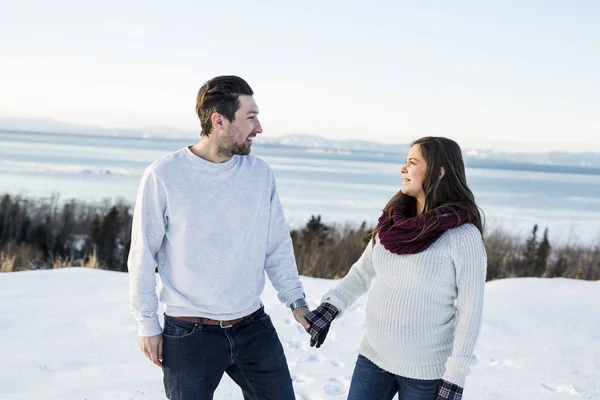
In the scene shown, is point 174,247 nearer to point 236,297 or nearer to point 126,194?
point 236,297

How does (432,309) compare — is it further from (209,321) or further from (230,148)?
(230,148)

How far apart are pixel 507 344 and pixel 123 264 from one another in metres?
9.69

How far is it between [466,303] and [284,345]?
3107 mm

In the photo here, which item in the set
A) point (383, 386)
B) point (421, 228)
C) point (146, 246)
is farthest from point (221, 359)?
point (421, 228)

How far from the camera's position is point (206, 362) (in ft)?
7.93

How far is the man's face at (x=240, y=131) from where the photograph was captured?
8.07 feet

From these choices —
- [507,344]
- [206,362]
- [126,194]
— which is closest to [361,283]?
[206,362]

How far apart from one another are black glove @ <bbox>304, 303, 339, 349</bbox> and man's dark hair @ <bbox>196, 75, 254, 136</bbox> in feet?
2.99

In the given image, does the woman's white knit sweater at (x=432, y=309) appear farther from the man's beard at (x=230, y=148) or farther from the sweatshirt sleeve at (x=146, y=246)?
the sweatshirt sleeve at (x=146, y=246)

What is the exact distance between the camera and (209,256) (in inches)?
95.5

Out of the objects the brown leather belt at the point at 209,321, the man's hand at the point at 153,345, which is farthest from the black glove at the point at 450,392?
the man's hand at the point at 153,345

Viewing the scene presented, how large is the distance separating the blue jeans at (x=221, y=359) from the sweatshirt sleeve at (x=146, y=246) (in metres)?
0.12

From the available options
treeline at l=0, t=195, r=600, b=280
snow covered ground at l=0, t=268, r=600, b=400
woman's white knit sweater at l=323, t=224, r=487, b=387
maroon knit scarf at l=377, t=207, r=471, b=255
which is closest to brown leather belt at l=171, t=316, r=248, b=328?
woman's white knit sweater at l=323, t=224, r=487, b=387

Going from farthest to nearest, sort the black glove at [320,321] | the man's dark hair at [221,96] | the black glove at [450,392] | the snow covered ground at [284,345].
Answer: the snow covered ground at [284,345]
the black glove at [320,321]
the man's dark hair at [221,96]
the black glove at [450,392]
